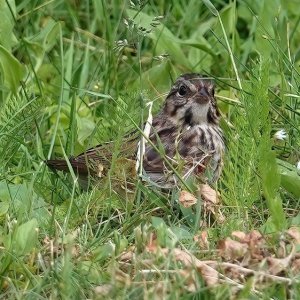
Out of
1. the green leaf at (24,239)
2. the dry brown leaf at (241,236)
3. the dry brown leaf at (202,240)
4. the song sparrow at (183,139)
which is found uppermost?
the dry brown leaf at (241,236)

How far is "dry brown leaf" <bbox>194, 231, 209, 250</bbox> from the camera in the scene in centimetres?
396

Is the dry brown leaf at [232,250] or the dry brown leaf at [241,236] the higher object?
the dry brown leaf at [232,250]

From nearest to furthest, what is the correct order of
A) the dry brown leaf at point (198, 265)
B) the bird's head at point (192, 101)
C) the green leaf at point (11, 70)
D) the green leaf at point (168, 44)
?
the dry brown leaf at point (198, 265) → the bird's head at point (192, 101) → the green leaf at point (11, 70) → the green leaf at point (168, 44)

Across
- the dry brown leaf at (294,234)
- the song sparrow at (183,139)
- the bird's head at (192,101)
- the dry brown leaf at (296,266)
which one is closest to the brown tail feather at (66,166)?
the song sparrow at (183,139)

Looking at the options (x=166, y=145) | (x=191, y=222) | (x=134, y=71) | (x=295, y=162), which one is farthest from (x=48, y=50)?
(x=191, y=222)

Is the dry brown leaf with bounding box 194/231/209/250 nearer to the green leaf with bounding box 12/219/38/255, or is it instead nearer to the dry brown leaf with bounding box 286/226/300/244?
the dry brown leaf with bounding box 286/226/300/244

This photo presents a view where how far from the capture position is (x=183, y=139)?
5340 mm

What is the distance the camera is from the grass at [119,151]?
3.69 metres

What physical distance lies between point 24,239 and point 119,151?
706mm

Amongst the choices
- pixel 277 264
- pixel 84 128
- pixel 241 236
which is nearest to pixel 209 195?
pixel 241 236

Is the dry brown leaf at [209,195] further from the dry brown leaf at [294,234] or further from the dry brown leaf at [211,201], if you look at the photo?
the dry brown leaf at [294,234]

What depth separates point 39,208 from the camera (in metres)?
4.45

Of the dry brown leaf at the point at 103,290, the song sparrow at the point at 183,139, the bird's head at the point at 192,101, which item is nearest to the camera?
the dry brown leaf at the point at 103,290

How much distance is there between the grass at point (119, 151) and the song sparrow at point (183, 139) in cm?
8
